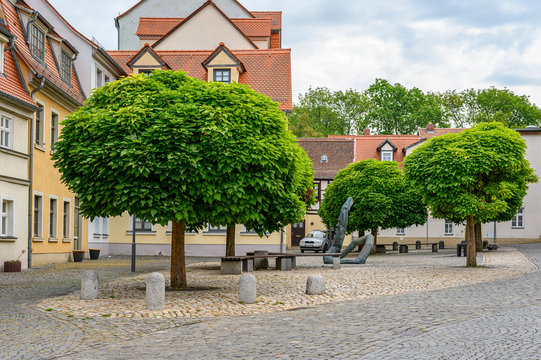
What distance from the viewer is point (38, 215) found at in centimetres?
2602

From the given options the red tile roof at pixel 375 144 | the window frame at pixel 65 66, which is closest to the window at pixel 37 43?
the window frame at pixel 65 66

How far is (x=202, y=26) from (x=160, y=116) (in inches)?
1138

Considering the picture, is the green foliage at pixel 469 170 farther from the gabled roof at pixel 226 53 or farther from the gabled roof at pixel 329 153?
the gabled roof at pixel 329 153

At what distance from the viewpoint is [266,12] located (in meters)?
49.4

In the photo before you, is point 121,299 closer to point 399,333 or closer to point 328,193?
point 399,333

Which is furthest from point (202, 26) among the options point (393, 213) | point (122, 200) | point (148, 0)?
point (122, 200)

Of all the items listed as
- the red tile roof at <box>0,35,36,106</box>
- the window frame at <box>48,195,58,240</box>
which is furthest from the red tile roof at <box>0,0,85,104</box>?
the window frame at <box>48,195,58,240</box>

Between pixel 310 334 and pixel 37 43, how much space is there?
2040 cm

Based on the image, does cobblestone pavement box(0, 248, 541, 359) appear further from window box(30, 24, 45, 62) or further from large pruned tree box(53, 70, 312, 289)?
window box(30, 24, 45, 62)

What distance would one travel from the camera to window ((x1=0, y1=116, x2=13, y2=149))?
73.8 feet

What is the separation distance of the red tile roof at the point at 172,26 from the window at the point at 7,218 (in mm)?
22379

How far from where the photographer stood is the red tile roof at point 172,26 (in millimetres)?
42906

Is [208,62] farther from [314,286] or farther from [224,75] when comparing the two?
[314,286]

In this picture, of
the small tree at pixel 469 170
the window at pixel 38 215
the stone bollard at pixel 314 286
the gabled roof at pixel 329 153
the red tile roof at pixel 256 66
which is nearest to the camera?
the stone bollard at pixel 314 286
